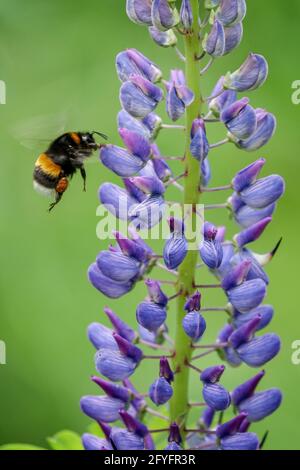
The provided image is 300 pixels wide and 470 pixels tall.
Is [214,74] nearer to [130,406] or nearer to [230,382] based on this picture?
[230,382]

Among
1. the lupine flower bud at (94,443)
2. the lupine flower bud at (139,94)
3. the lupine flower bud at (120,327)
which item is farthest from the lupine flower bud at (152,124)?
the lupine flower bud at (94,443)

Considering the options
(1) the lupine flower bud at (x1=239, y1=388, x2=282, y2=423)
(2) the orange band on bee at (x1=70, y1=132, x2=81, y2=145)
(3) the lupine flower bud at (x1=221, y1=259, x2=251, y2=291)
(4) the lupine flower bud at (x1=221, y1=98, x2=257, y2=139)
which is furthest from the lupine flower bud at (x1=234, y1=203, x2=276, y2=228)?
(2) the orange band on bee at (x1=70, y1=132, x2=81, y2=145)

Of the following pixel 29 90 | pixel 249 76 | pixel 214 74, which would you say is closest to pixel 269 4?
pixel 214 74

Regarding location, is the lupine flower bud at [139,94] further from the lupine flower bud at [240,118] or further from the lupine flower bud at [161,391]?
the lupine flower bud at [161,391]

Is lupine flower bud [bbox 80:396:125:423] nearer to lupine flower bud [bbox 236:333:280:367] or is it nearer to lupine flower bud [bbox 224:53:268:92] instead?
lupine flower bud [bbox 236:333:280:367]

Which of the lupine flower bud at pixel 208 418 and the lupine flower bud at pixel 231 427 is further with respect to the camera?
the lupine flower bud at pixel 208 418

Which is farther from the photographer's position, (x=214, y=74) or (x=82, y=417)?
(x=214, y=74)

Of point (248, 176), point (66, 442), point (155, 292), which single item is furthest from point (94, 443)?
point (248, 176)

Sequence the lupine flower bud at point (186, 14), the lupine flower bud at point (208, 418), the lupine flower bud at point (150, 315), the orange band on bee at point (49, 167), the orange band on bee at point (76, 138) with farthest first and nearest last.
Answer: the orange band on bee at point (49, 167) < the orange band on bee at point (76, 138) < the lupine flower bud at point (208, 418) < the lupine flower bud at point (150, 315) < the lupine flower bud at point (186, 14)
